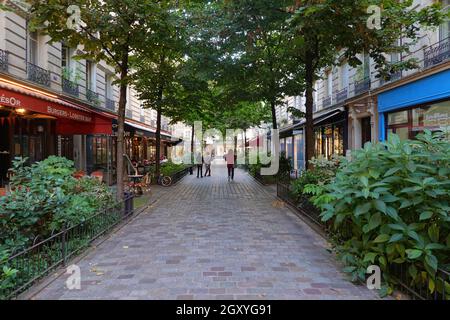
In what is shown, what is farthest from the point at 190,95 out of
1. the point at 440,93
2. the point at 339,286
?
the point at 339,286

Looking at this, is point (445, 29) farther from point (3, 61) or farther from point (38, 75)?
point (38, 75)

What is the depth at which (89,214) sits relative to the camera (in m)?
6.92

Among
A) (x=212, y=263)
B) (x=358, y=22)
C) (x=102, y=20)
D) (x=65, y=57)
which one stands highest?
(x=65, y=57)

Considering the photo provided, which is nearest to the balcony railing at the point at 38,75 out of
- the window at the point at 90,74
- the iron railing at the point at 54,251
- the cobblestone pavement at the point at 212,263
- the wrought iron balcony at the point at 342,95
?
the window at the point at 90,74

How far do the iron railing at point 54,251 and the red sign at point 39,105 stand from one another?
3733 millimetres

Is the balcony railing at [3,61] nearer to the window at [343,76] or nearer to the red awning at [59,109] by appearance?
the red awning at [59,109]

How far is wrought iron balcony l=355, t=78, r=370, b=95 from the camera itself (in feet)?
57.1

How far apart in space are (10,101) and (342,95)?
16806mm

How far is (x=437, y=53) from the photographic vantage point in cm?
1225

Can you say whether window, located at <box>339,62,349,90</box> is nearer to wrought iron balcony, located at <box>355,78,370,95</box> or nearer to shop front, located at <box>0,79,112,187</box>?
Result: wrought iron balcony, located at <box>355,78,370,95</box>

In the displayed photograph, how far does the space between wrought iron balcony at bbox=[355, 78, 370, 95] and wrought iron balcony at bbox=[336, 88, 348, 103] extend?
5.57 ft

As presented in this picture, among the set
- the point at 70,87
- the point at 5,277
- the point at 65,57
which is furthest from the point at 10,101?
the point at 65,57

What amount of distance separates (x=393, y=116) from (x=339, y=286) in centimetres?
1291
